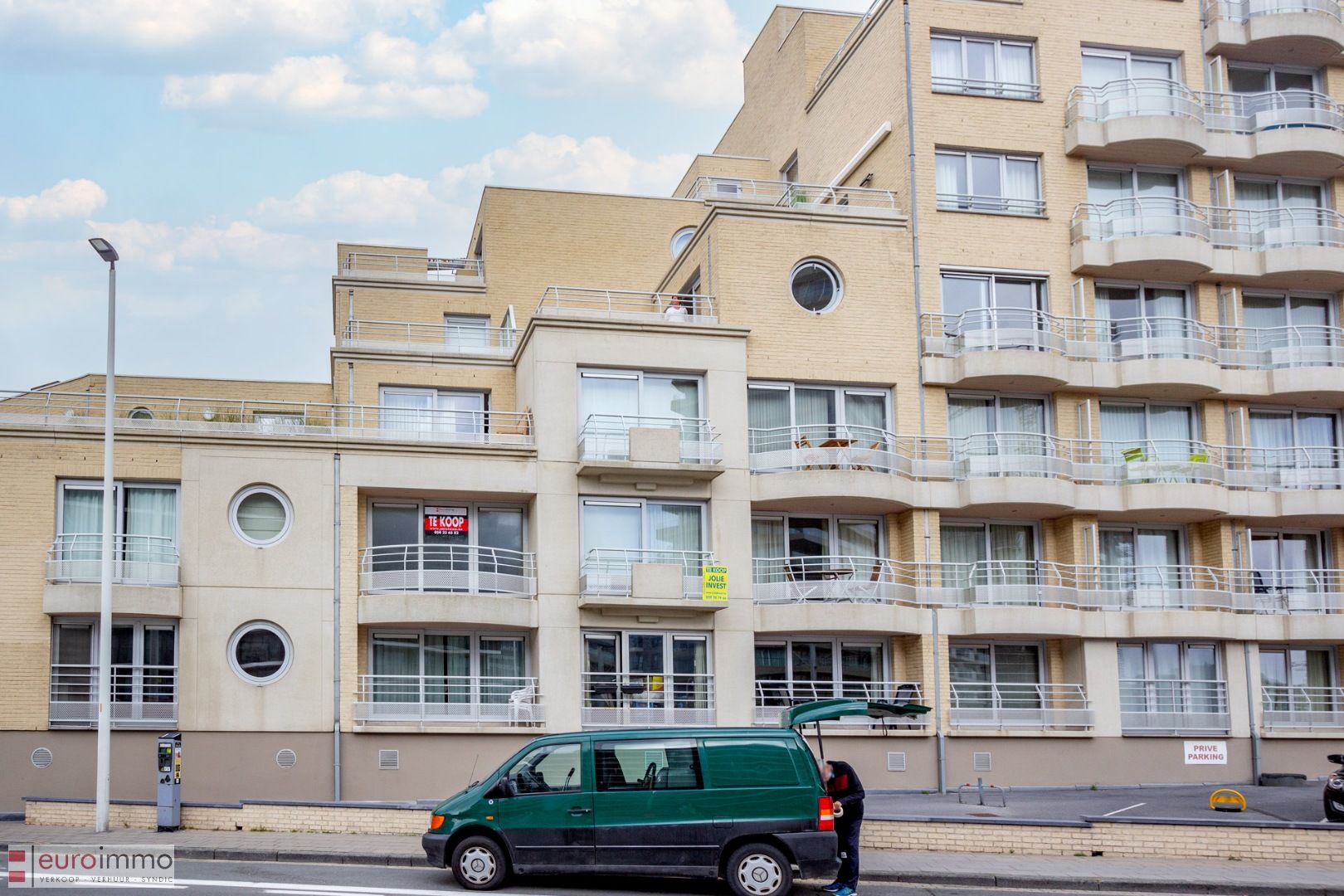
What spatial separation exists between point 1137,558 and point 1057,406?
13.2 feet

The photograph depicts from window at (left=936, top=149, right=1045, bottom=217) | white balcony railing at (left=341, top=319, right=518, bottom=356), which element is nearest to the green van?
white balcony railing at (left=341, top=319, right=518, bottom=356)

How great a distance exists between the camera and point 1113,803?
26750 mm

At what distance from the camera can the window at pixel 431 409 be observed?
31.4 metres

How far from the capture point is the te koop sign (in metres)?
30.7

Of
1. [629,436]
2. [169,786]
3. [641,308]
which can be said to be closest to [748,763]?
[169,786]

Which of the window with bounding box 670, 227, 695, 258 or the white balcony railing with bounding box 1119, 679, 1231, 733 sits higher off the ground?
the window with bounding box 670, 227, 695, 258

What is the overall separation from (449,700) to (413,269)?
15.7 meters

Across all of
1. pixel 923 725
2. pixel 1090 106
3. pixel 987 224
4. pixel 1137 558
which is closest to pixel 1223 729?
pixel 1137 558

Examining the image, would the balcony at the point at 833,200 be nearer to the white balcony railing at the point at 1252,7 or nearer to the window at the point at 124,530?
the white balcony railing at the point at 1252,7

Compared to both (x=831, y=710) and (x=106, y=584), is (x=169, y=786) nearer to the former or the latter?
(x=106, y=584)

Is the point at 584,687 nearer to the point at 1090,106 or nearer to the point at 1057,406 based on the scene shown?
the point at 1057,406

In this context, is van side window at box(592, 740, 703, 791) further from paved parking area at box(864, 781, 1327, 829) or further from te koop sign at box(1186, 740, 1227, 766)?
te koop sign at box(1186, 740, 1227, 766)

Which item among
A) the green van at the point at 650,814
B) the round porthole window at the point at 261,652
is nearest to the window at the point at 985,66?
the round porthole window at the point at 261,652

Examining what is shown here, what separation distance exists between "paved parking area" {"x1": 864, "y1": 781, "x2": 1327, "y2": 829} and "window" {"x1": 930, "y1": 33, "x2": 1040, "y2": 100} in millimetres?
15739
